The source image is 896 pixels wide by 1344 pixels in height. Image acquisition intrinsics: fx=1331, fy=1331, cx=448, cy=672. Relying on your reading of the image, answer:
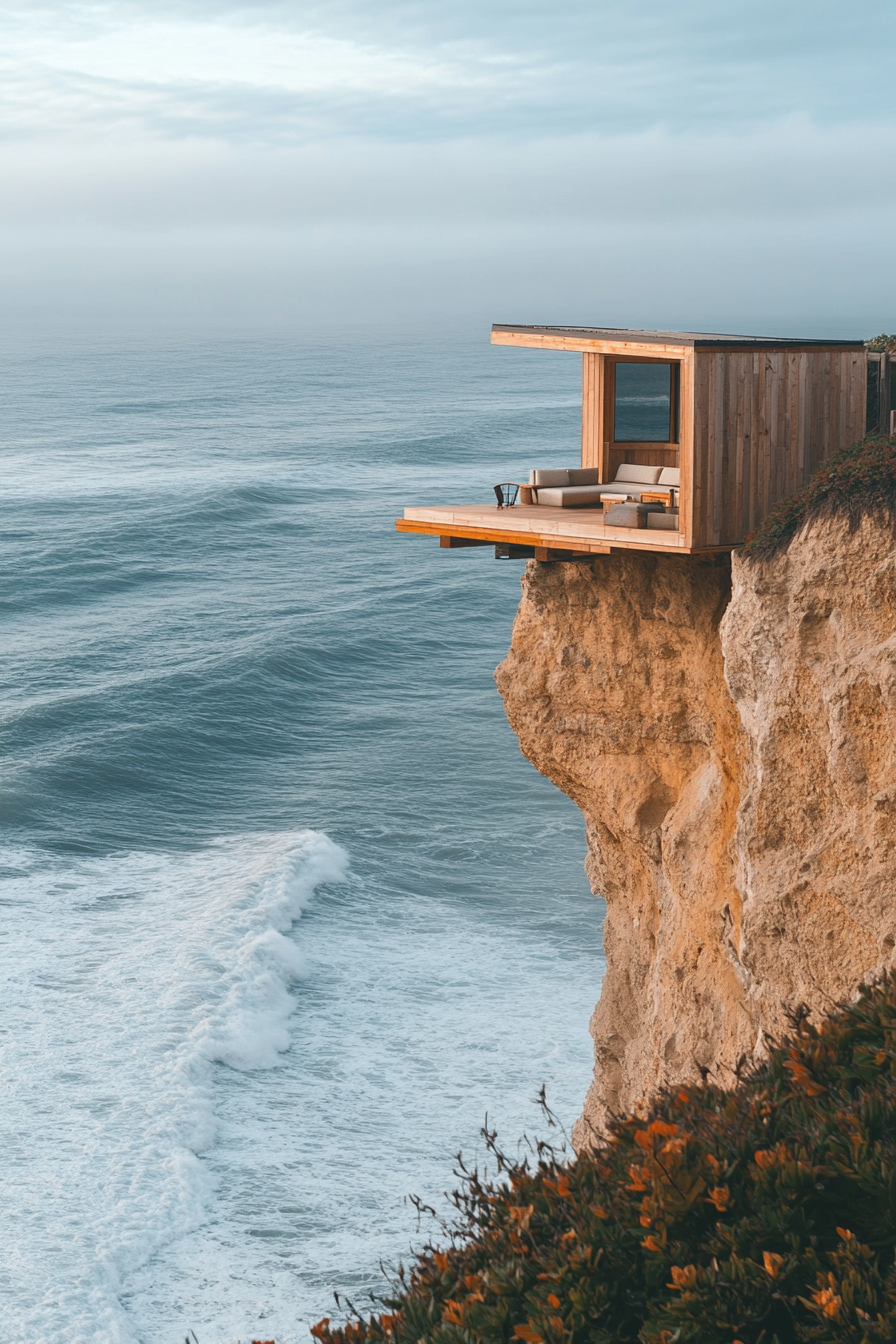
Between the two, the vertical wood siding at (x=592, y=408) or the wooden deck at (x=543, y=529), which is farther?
the vertical wood siding at (x=592, y=408)

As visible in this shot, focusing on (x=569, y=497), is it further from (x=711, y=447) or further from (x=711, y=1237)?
(x=711, y=1237)

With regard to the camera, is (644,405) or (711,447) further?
(644,405)

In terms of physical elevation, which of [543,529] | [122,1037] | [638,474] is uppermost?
[638,474]

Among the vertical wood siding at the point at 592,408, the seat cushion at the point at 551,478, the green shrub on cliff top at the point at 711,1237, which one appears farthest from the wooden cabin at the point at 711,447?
the green shrub on cliff top at the point at 711,1237

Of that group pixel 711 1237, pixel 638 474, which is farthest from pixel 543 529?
pixel 711 1237

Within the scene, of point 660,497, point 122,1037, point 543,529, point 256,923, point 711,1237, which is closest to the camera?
point 711,1237

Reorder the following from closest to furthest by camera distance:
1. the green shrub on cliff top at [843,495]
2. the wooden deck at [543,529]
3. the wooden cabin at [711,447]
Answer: the green shrub on cliff top at [843,495], the wooden cabin at [711,447], the wooden deck at [543,529]

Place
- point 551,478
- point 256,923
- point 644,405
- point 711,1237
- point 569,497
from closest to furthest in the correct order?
point 711,1237, point 569,497, point 551,478, point 644,405, point 256,923

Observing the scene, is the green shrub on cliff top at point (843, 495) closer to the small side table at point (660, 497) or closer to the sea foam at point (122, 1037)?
the small side table at point (660, 497)
